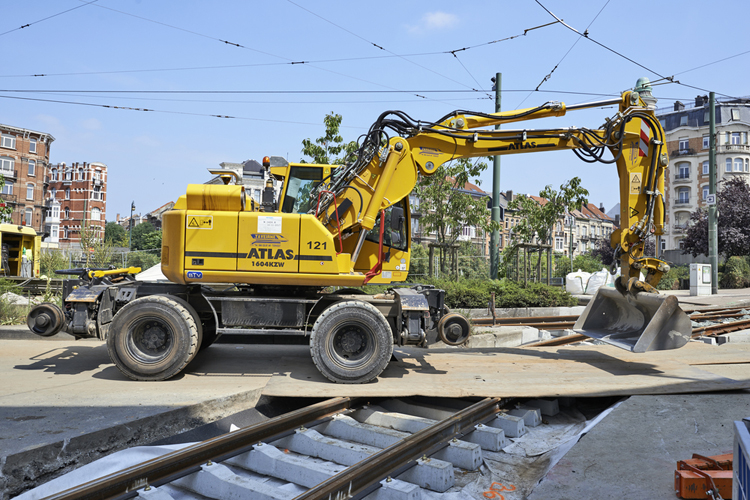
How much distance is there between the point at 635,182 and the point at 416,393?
492cm

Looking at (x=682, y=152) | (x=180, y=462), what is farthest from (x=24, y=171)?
(x=682, y=152)

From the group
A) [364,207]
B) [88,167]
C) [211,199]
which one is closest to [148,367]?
[211,199]

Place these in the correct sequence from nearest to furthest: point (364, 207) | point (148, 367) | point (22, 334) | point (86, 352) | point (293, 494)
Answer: point (293, 494)
point (148, 367)
point (364, 207)
point (86, 352)
point (22, 334)

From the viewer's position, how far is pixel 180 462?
12.7 ft

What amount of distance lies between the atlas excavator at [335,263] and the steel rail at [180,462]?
1798 millimetres

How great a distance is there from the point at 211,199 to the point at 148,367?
2225 millimetres

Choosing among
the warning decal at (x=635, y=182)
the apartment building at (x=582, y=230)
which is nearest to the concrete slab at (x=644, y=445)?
the warning decal at (x=635, y=182)

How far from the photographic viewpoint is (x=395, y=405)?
6199 mm

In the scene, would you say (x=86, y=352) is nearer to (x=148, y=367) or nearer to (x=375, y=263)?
(x=148, y=367)

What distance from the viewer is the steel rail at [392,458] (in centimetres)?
346

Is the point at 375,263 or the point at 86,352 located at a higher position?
the point at 375,263

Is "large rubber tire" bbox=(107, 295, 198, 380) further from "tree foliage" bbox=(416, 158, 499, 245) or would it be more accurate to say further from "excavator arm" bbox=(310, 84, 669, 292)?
"tree foliage" bbox=(416, 158, 499, 245)

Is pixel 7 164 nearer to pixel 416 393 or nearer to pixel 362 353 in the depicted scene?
pixel 362 353

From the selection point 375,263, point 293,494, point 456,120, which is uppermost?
point 456,120
